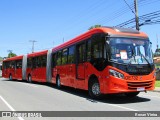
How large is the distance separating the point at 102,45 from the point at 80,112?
11.7 ft

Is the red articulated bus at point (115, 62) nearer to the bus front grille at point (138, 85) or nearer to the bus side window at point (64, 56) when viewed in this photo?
the bus front grille at point (138, 85)

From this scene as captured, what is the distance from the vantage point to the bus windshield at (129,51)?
12.3m

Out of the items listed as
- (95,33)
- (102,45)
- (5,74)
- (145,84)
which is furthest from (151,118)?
(5,74)

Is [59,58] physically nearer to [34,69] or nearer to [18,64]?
[34,69]

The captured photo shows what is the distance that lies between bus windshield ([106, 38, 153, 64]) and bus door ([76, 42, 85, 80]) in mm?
2839

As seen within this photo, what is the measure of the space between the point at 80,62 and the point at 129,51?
11.8 ft

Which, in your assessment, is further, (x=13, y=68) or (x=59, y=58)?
(x=13, y=68)

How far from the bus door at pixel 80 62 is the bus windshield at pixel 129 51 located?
2839 mm

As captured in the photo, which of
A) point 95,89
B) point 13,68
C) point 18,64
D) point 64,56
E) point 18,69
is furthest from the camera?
point 13,68

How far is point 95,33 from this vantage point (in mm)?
13516

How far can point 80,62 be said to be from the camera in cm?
1540

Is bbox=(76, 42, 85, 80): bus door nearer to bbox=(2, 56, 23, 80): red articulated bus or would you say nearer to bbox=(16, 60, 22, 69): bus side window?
bbox=(2, 56, 23, 80): red articulated bus

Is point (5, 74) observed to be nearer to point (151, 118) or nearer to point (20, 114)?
point (20, 114)

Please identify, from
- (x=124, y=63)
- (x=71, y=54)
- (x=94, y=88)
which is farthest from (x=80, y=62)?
(x=124, y=63)
